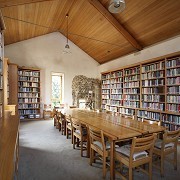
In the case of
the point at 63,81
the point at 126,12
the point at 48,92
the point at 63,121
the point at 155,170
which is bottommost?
the point at 155,170

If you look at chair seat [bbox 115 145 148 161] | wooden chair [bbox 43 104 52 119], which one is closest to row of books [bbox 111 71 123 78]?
wooden chair [bbox 43 104 52 119]

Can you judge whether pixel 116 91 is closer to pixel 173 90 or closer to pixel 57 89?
pixel 173 90

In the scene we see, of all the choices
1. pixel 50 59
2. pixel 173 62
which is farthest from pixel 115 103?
pixel 50 59

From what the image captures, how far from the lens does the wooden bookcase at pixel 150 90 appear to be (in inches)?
159

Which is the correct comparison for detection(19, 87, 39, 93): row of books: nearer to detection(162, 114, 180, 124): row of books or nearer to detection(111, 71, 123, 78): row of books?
detection(111, 71, 123, 78): row of books

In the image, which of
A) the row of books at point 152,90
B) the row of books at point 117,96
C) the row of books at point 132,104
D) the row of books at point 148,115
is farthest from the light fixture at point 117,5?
the row of books at point 117,96

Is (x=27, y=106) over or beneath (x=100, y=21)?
beneath

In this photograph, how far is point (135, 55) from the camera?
5.82 m

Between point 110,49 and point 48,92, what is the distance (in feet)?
12.2

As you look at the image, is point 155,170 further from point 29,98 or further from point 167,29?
point 29,98

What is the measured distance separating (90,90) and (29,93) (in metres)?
3.17

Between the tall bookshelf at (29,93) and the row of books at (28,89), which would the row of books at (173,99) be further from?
the row of books at (28,89)

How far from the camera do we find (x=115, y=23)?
501 centimetres

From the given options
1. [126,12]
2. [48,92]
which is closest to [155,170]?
[126,12]
